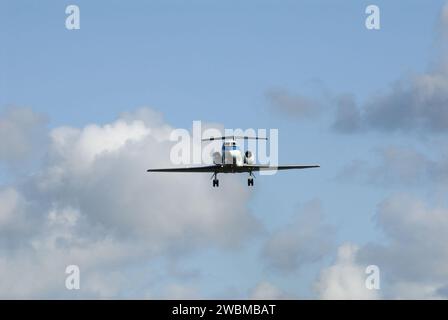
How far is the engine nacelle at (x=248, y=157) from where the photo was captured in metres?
158

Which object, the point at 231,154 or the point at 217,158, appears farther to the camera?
the point at 217,158

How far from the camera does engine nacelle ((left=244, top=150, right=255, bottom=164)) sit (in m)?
158

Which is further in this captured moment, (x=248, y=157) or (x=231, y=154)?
(x=248, y=157)

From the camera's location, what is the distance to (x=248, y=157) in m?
158

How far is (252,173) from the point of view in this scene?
164m
